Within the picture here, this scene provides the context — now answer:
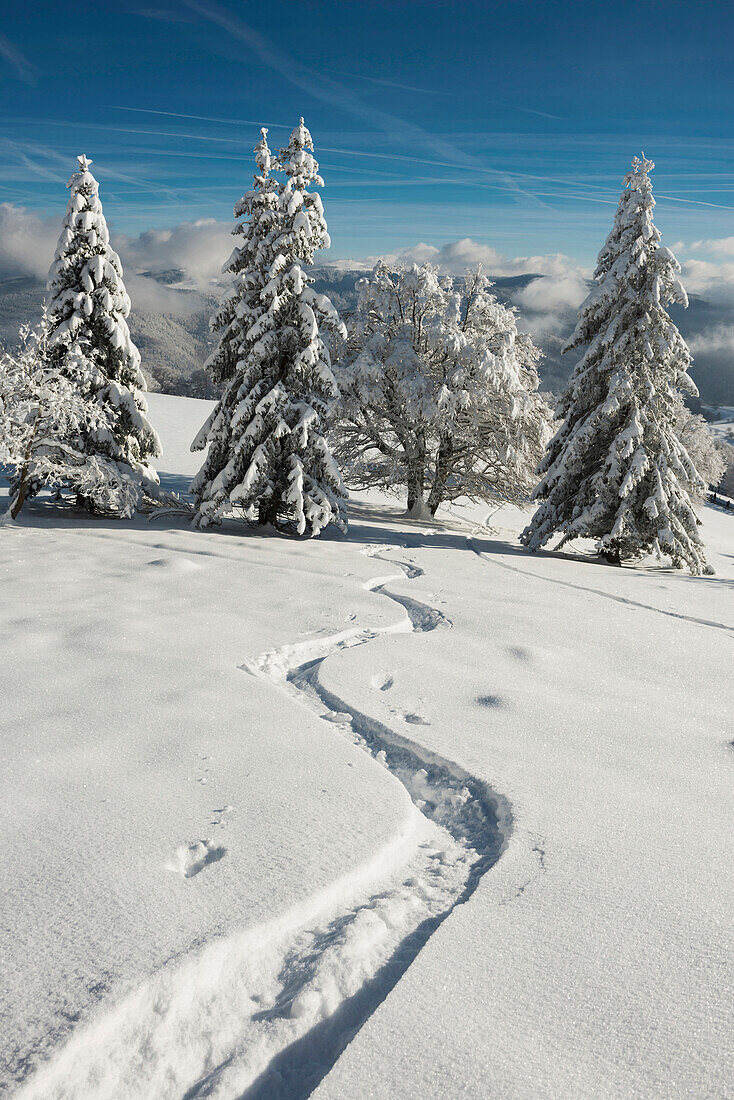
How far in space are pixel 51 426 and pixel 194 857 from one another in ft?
46.6

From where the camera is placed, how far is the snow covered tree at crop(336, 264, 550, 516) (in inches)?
679

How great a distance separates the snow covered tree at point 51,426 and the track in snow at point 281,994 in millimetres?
13038

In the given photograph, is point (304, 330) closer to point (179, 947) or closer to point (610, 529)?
point (610, 529)

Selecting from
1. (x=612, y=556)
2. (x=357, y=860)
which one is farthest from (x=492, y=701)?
(x=612, y=556)

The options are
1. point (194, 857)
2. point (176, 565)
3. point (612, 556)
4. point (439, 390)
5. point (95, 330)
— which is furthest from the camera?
point (439, 390)

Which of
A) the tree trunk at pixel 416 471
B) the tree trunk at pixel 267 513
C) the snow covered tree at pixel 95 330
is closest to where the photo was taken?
the snow covered tree at pixel 95 330

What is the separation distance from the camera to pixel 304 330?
14.1 m

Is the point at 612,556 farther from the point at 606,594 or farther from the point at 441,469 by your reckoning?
the point at 441,469

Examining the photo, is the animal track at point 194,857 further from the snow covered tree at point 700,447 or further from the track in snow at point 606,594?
the snow covered tree at point 700,447

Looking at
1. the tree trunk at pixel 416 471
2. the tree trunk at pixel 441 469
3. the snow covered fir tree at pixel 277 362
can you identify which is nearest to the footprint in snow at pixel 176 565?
the snow covered fir tree at pixel 277 362

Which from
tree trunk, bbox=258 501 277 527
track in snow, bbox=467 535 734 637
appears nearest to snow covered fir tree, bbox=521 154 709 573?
track in snow, bbox=467 535 734 637

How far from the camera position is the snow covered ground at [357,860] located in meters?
2.25

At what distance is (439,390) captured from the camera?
17.1 meters

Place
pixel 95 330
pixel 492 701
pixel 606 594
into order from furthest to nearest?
pixel 95 330
pixel 606 594
pixel 492 701
